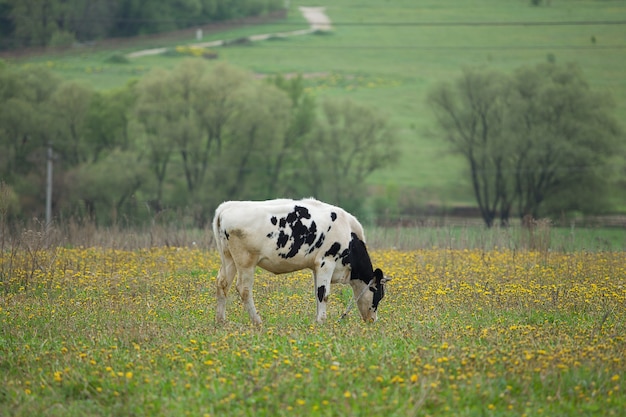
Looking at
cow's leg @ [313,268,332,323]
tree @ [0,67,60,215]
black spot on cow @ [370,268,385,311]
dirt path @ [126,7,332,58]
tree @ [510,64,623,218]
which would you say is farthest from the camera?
dirt path @ [126,7,332,58]

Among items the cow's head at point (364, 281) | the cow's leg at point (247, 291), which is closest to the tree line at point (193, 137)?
the cow's head at point (364, 281)

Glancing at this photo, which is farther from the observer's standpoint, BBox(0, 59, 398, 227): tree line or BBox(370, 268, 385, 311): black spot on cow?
BBox(0, 59, 398, 227): tree line

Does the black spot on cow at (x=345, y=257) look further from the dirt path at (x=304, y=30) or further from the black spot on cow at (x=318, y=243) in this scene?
the dirt path at (x=304, y=30)

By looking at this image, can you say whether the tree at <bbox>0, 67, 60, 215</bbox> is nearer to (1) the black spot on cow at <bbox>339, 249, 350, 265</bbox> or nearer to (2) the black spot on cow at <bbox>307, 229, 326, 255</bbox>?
(1) the black spot on cow at <bbox>339, 249, 350, 265</bbox>

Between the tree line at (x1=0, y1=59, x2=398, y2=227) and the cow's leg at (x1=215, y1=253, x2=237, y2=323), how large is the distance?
47901mm

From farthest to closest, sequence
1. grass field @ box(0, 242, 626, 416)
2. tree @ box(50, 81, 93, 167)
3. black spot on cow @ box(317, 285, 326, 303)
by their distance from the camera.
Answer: tree @ box(50, 81, 93, 167), black spot on cow @ box(317, 285, 326, 303), grass field @ box(0, 242, 626, 416)

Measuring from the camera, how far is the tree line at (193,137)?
207 ft

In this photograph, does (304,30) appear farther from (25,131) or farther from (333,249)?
(333,249)

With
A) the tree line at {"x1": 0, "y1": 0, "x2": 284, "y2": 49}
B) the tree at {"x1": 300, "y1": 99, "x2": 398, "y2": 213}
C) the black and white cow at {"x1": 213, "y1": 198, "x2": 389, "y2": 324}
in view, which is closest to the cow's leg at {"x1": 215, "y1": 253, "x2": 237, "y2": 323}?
the black and white cow at {"x1": 213, "y1": 198, "x2": 389, "y2": 324}

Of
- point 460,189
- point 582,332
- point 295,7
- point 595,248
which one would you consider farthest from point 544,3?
point 582,332

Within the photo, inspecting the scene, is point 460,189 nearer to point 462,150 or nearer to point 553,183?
point 462,150

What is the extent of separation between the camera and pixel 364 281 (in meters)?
15.4

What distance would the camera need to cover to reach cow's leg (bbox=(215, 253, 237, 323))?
46.1 ft

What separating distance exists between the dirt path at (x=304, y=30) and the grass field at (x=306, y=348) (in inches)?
3336
